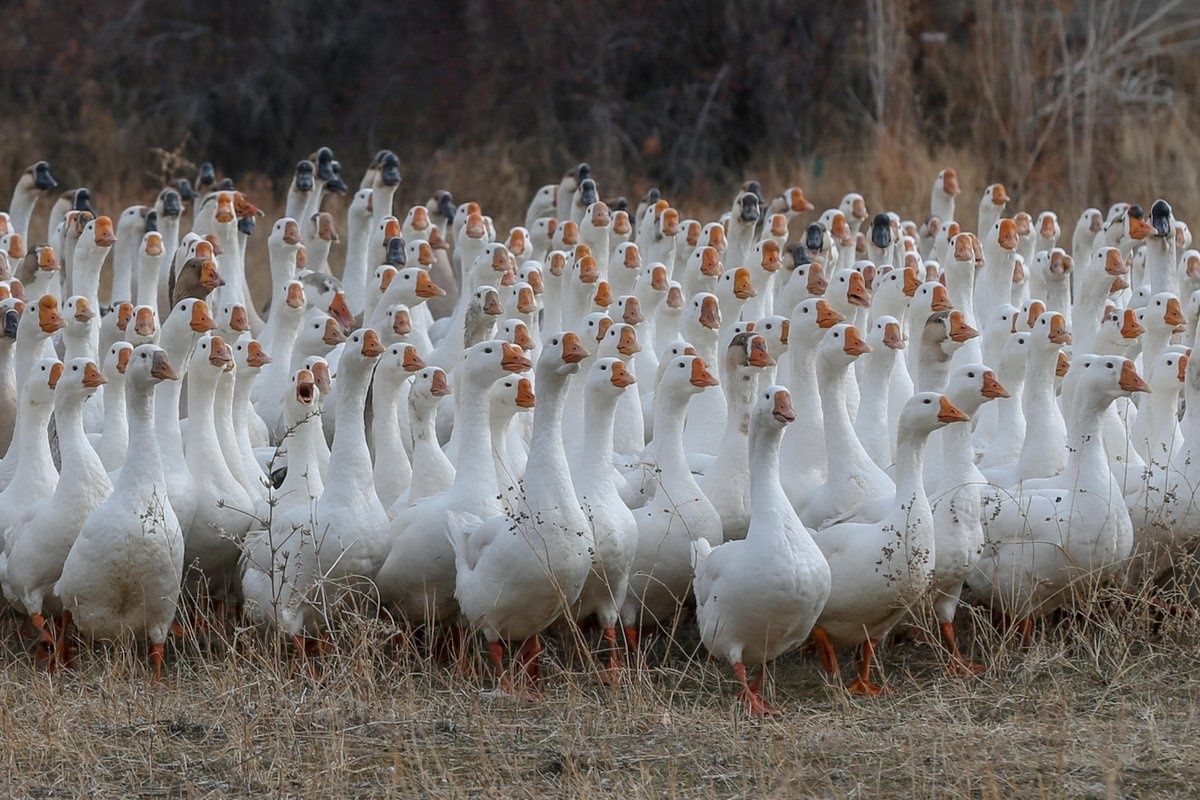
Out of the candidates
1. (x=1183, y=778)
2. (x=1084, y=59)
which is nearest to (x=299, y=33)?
(x=1084, y=59)

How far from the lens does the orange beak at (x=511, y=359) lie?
21.8ft

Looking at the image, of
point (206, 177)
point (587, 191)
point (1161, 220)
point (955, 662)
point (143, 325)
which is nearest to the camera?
point (955, 662)

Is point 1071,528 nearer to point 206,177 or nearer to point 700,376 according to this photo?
point 700,376

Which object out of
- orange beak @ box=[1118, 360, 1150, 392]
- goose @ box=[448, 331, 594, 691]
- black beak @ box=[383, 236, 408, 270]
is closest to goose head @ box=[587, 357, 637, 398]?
goose @ box=[448, 331, 594, 691]

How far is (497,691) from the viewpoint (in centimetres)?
607

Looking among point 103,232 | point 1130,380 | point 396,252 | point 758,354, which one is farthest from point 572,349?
point 103,232

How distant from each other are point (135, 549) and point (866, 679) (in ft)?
8.48

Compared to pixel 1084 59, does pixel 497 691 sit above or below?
below

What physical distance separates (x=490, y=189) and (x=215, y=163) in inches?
150

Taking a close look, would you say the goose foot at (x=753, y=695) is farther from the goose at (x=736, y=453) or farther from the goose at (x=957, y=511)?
the goose at (x=736, y=453)

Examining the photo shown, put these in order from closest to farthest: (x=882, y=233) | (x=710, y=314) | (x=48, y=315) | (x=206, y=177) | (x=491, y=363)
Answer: (x=491, y=363), (x=48, y=315), (x=710, y=314), (x=882, y=233), (x=206, y=177)

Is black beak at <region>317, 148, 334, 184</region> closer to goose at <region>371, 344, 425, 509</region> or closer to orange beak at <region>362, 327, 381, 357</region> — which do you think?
goose at <region>371, 344, 425, 509</region>

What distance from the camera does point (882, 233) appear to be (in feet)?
32.1

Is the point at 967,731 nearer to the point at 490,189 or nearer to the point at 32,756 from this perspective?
the point at 32,756
